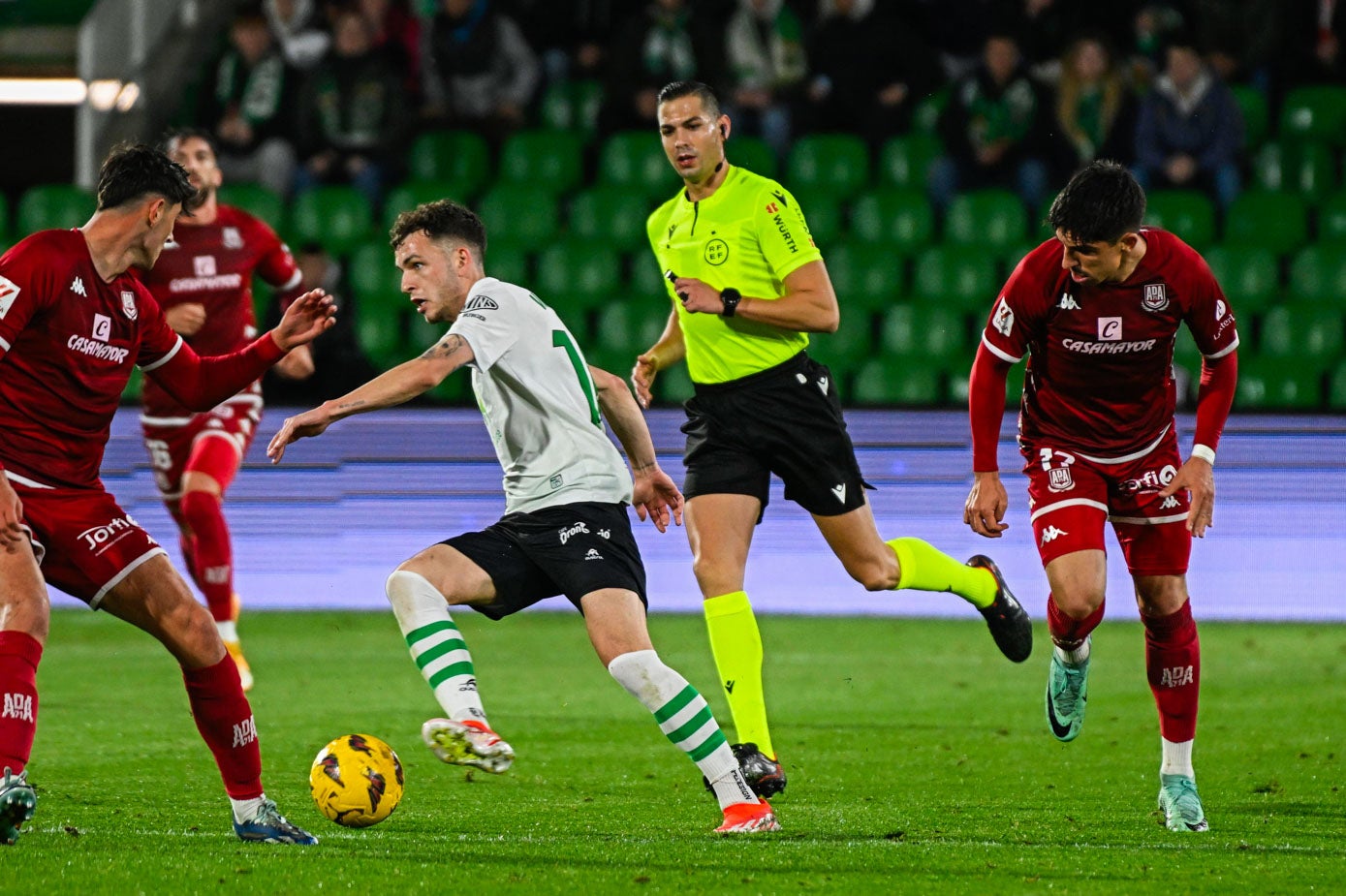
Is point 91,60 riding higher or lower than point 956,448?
higher

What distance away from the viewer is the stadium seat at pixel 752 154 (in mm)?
15797

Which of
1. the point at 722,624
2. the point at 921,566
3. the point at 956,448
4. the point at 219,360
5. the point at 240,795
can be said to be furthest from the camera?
Answer: the point at 956,448

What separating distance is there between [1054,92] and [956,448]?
4243mm

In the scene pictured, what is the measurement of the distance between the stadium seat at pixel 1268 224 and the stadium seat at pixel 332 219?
7.41 metres

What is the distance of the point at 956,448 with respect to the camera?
42.2 feet

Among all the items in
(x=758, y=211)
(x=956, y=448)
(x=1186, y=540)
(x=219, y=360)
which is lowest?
(x=956, y=448)

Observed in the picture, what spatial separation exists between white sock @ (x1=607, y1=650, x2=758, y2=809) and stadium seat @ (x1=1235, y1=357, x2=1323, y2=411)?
389 inches

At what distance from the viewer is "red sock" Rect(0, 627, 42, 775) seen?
4.93m

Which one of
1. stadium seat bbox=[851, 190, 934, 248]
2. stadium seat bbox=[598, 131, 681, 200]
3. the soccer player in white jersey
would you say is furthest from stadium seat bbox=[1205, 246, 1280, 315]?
the soccer player in white jersey

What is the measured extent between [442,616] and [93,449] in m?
1.18

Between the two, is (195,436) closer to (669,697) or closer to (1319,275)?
(669,697)

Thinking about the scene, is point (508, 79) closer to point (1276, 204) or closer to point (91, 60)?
point (91, 60)

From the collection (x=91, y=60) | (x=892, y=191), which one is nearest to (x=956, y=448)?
(x=892, y=191)

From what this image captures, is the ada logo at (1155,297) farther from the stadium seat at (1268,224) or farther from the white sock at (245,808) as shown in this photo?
the stadium seat at (1268,224)
